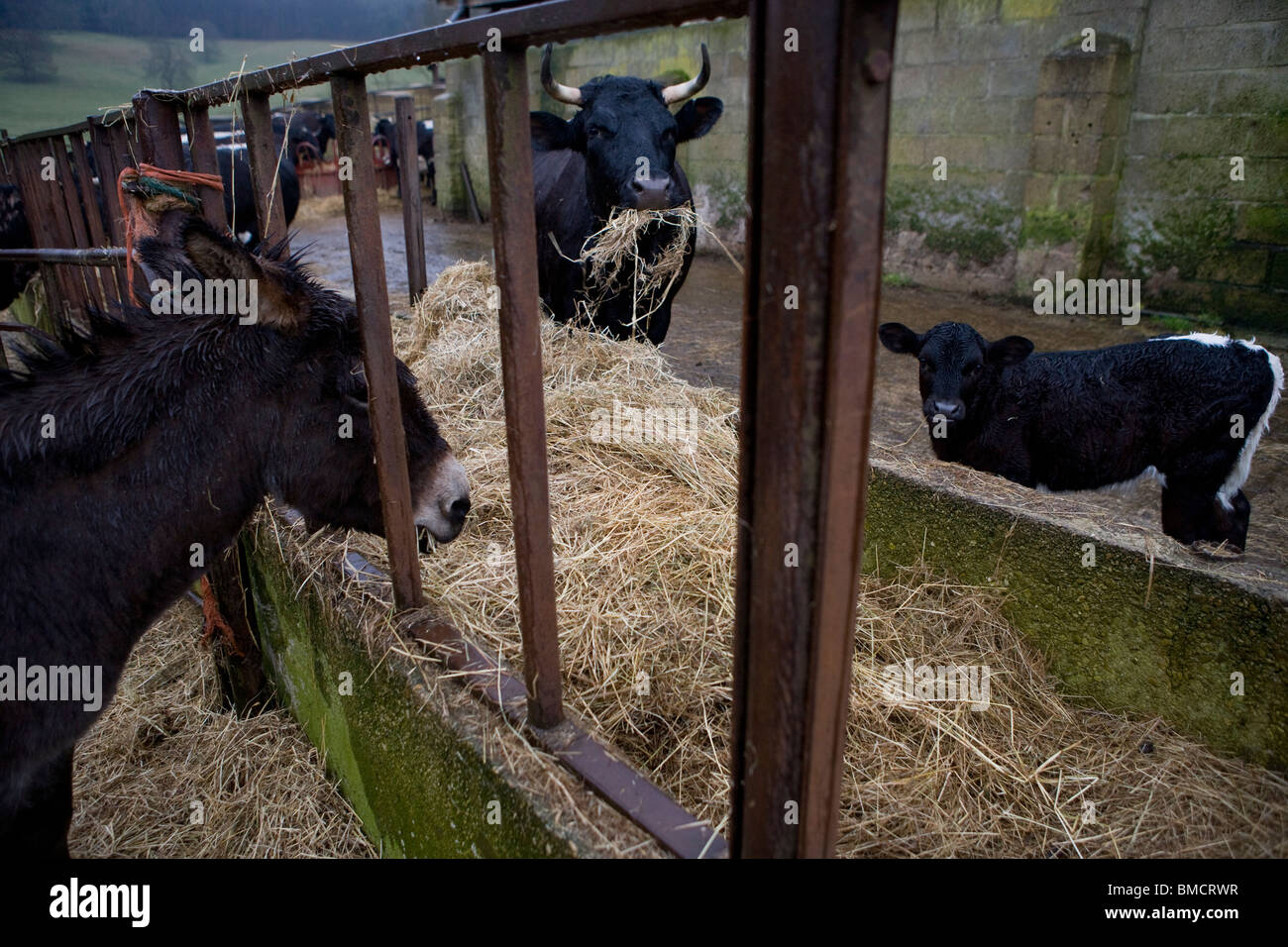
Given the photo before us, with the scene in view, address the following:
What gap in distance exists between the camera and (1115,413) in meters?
4.50

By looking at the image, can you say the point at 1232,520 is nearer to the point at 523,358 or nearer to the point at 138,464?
the point at 523,358

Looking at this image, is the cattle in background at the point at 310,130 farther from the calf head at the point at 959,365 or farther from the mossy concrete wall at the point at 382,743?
the mossy concrete wall at the point at 382,743

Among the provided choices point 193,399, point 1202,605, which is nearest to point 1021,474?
point 1202,605

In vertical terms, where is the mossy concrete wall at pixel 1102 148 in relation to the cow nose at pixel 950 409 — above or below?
above

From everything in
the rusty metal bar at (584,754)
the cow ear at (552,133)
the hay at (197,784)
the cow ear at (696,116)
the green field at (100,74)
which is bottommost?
the hay at (197,784)

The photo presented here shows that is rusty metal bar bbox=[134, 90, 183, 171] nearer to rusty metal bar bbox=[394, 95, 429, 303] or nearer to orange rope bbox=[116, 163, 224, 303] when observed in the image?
orange rope bbox=[116, 163, 224, 303]

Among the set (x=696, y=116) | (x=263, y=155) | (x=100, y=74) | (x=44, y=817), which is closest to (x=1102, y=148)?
(x=696, y=116)

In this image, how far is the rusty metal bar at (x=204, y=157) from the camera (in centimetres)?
291

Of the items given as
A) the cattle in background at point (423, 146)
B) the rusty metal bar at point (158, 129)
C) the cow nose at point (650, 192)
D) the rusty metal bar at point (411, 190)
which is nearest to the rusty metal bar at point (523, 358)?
the rusty metal bar at point (158, 129)

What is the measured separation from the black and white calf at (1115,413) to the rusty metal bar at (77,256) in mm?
3940

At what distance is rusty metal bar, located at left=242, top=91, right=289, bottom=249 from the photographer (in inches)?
102

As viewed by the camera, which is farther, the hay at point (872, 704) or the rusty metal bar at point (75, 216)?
the rusty metal bar at point (75, 216)
